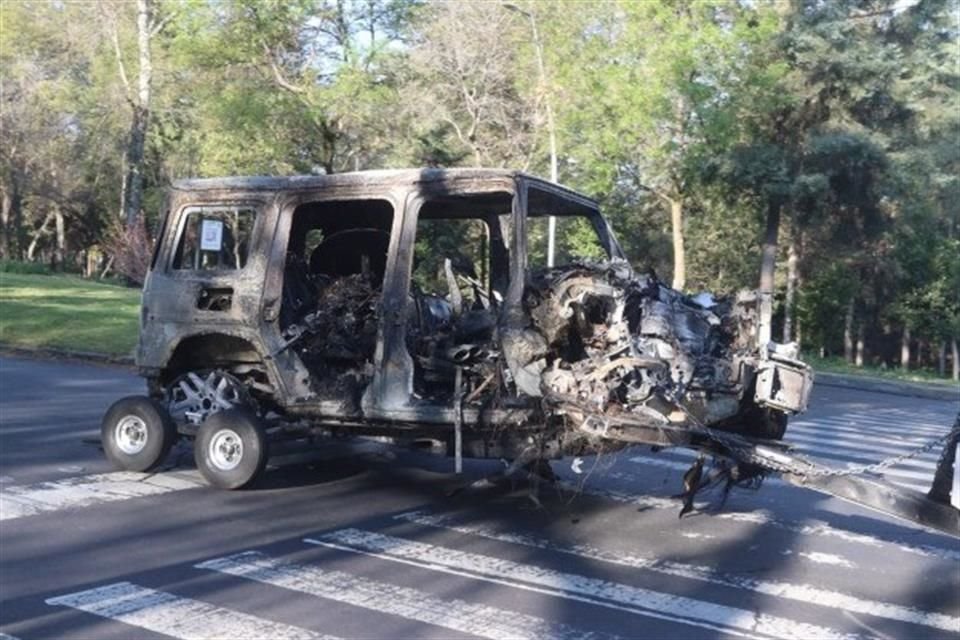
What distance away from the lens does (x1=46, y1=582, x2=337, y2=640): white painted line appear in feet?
19.8

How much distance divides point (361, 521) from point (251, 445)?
1178mm

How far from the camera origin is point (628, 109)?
25438mm

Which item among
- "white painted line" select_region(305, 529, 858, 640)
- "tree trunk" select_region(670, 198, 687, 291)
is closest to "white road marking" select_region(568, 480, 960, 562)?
"white painted line" select_region(305, 529, 858, 640)

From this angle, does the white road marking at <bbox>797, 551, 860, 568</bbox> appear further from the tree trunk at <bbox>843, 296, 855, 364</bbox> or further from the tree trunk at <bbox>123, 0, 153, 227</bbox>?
the tree trunk at <bbox>843, 296, 855, 364</bbox>

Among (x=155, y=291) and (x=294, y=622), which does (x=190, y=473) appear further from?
(x=294, y=622)

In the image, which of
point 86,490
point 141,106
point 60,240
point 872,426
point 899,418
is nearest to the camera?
point 86,490

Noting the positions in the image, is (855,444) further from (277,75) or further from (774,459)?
(277,75)

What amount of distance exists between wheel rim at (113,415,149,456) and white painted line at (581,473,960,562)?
3.77 meters

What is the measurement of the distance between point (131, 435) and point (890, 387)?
21.9 meters

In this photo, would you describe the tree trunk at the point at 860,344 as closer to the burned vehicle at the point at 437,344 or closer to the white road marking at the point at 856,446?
the white road marking at the point at 856,446

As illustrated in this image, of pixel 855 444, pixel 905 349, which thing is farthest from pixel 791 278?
pixel 855 444

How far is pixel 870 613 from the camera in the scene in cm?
685

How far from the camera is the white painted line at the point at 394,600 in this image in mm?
6227

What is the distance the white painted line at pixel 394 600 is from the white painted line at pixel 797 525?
3347 millimetres
